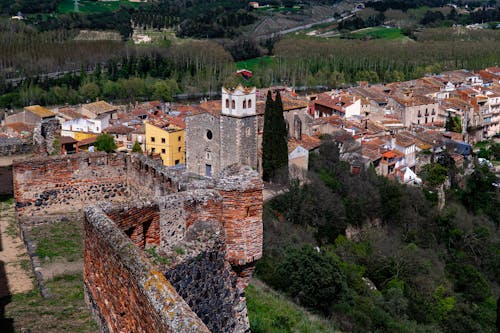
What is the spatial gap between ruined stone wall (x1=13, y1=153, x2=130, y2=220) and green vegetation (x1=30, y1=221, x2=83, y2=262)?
0.36 meters

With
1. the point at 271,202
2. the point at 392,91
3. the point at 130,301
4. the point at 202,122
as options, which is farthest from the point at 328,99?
the point at 130,301

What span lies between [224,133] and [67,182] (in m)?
27.7

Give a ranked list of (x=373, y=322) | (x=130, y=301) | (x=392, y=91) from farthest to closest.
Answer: (x=392, y=91)
(x=373, y=322)
(x=130, y=301)

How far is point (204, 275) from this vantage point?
6.00 metres

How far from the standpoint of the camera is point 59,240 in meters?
9.22

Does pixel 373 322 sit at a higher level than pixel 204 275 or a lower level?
lower

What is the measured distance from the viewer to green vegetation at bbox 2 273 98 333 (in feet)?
20.7

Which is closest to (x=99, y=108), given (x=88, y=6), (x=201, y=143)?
(x=201, y=143)

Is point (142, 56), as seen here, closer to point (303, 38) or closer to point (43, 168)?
point (303, 38)

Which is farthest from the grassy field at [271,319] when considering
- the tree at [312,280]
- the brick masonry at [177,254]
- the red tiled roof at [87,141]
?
the red tiled roof at [87,141]

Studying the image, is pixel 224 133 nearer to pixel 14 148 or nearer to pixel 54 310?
pixel 14 148

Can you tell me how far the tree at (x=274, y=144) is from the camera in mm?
36625

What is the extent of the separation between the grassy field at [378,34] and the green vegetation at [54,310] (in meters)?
113

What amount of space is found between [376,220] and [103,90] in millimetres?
43979
